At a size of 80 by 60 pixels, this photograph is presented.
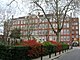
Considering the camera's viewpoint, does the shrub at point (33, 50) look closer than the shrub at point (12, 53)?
No

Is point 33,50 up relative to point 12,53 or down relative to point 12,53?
down

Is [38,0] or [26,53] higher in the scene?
[38,0]

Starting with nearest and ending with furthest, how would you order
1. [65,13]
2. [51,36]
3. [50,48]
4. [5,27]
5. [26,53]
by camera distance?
[26,53] < [50,48] < [65,13] < [5,27] < [51,36]

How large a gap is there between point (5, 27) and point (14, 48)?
4531cm

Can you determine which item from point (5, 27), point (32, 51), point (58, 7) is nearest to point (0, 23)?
point (5, 27)

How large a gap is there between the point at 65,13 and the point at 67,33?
109299mm

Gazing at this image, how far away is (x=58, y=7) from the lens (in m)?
57.7

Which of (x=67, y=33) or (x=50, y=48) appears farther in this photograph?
(x=67, y=33)

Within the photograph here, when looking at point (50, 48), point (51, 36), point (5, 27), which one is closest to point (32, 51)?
point (50, 48)

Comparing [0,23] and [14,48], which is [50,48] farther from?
[0,23]

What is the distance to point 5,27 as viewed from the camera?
64.8 m

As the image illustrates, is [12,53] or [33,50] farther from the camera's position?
[33,50]

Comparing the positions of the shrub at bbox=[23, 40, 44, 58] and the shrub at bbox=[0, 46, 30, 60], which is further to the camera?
the shrub at bbox=[23, 40, 44, 58]

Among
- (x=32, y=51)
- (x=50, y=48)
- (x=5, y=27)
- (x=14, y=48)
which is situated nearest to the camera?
(x=14, y=48)
